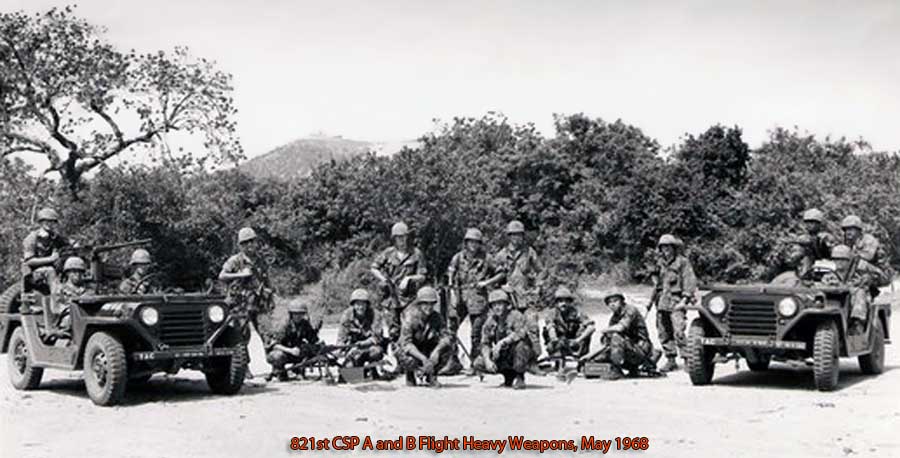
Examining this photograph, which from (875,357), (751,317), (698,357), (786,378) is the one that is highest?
(751,317)

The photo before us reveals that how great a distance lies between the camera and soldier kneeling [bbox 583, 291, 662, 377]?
14031 mm

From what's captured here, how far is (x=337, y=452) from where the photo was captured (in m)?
8.90

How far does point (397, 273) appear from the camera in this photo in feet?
49.9

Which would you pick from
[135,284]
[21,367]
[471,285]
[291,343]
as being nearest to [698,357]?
[471,285]

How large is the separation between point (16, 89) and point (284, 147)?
199ft

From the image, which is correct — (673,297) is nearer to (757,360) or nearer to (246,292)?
(757,360)

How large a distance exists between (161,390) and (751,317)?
24.3ft

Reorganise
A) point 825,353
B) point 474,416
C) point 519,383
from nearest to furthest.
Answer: point 474,416
point 825,353
point 519,383

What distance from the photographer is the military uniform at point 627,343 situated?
1404cm

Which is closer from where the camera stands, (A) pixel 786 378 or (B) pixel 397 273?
(A) pixel 786 378

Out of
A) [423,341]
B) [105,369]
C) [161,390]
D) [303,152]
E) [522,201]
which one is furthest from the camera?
[303,152]

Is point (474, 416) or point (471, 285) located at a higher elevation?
point (471, 285)

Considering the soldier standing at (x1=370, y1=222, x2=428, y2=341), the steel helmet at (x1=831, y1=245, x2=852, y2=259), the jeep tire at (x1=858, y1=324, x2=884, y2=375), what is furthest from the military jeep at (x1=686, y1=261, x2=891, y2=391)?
the soldier standing at (x1=370, y1=222, x2=428, y2=341)

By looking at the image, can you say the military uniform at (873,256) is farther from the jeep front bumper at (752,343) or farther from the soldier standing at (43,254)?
the soldier standing at (43,254)
